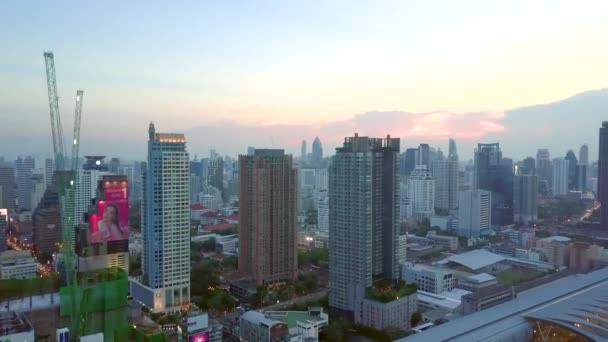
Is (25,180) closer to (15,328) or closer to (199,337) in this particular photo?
(15,328)

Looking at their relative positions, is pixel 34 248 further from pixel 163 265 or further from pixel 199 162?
pixel 199 162

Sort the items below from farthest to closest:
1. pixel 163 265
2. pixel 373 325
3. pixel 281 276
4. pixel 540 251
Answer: pixel 540 251 < pixel 281 276 < pixel 163 265 < pixel 373 325

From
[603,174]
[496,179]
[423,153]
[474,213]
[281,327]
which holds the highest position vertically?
[423,153]

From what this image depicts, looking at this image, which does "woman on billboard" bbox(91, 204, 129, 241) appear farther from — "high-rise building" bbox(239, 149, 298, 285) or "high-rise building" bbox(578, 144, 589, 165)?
"high-rise building" bbox(578, 144, 589, 165)

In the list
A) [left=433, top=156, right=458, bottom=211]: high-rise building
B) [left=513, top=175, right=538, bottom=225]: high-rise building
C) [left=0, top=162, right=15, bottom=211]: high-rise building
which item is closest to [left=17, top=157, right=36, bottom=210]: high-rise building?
[left=0, top=162, right=15, bottom=211]: high-rise building

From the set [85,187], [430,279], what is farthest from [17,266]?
[430,279]

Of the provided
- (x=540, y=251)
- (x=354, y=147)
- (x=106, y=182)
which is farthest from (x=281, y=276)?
(x=540, y=251)
